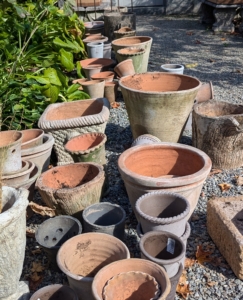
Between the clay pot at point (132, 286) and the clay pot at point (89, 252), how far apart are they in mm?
196

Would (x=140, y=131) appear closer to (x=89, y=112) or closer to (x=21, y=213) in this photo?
(x=89, y=112)

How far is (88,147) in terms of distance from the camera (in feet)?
10.8

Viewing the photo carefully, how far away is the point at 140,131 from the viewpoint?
369 cm

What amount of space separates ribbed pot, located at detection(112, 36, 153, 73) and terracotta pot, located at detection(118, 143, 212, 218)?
2.99m

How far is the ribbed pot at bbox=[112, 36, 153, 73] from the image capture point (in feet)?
18.5

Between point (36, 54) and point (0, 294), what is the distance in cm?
356

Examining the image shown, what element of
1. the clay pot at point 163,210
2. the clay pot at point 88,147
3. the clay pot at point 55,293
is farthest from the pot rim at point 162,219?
the clay pot at point 88,147

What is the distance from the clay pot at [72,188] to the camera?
2568 mm

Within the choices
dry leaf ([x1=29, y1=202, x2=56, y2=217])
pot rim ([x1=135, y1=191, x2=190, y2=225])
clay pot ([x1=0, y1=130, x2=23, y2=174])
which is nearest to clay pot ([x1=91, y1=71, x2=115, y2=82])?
clay pot ([x1=0, y1=130, x2=23, y2=174])

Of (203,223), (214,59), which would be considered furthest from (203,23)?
(203,223)

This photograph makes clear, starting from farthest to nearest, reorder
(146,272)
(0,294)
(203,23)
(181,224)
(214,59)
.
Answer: (203,23) < (214,59) < (181,224) < (0,294) < (146,272)

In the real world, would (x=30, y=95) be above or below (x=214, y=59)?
above

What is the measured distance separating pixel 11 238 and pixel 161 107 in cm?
194

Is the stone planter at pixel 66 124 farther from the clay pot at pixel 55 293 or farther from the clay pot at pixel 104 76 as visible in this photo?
the clay pot at pixel 55 293
